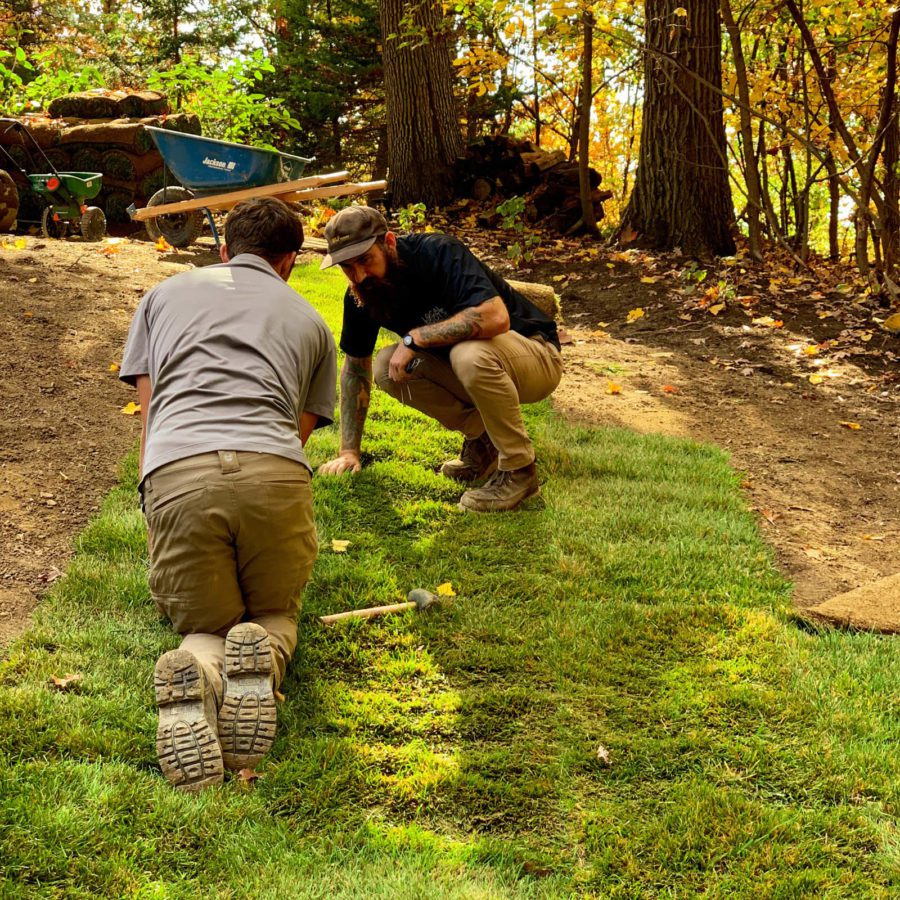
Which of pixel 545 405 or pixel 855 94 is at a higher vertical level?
pixel 855 94

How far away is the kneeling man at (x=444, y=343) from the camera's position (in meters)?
4.10

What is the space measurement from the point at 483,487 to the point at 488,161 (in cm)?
792

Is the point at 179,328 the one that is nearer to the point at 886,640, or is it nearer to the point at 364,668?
the point at 364,668

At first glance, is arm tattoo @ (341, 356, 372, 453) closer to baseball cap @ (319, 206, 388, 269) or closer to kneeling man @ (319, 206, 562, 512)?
kneeling man @ (319, 206, 562, 512)

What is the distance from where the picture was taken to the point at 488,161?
11531mm

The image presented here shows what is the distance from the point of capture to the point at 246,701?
2641mm

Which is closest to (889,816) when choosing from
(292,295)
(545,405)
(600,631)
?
(600,631)

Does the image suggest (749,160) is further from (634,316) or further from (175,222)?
(175,222)

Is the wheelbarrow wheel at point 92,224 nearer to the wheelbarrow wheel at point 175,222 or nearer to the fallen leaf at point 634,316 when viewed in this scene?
the wheelbarrow wheel at point 175,222

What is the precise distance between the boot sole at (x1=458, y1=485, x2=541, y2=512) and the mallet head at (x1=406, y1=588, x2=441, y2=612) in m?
0.88

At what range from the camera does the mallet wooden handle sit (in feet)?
11.2

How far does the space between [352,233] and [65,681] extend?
6.71 feet

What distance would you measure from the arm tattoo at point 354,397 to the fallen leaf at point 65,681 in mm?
1919

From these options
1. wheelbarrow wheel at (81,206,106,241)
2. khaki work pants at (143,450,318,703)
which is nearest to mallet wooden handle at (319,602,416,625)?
khaki work pants at (143,450,318,703)
